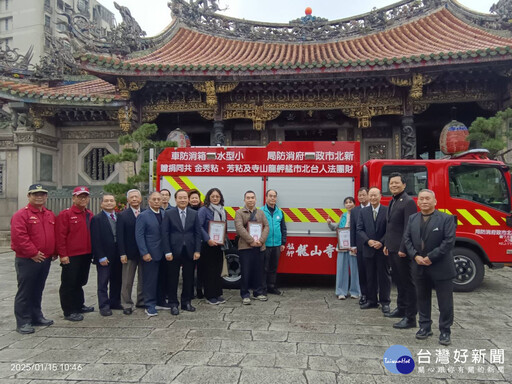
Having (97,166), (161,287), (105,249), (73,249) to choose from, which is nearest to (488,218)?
(161,287)

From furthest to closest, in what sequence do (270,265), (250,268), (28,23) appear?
1. (28,23)
2. (270,265)
3. (250,268)

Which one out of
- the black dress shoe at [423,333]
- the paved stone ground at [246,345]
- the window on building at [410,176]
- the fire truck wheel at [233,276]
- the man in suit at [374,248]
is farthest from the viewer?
the fire truck wheel at [233,276]

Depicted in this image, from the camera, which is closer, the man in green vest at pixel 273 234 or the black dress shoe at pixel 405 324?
the black dress shoe at pixel 405 324

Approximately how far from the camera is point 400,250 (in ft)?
15.3

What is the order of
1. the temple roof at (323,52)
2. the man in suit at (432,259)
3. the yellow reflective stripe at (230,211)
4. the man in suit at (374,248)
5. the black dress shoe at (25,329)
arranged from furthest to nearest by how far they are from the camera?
1. the temple roof at (323,52)
2. the yellow reflective stripe at (230,211)
3. the man in suit at (374,248)
4. the black dress shoe at (25,329)
5. the man in suit at (432,259)

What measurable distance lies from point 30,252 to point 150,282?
1.60 m

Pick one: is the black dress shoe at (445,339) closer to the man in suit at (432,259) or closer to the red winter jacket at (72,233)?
the man in suit at (432,259)

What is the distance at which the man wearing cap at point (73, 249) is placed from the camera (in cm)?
496

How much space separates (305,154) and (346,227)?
1.52 meters

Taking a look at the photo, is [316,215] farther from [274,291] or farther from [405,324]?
[405,324]

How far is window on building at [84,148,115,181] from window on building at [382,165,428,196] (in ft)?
29.1

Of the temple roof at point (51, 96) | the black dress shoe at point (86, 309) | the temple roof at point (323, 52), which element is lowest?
the black dress shoe at point (86, 309)
